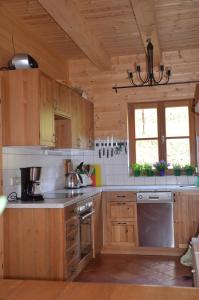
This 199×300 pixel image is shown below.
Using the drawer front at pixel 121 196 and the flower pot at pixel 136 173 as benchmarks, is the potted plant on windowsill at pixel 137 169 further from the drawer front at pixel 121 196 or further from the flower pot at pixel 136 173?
the drawer front at pixel 121 196

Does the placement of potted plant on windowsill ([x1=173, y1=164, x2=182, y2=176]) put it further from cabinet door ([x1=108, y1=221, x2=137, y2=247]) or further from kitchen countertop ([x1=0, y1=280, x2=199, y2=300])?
kitchen countertop ([x1=0, y1=280, x2=199, y2=300])

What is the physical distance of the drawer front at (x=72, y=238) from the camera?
3243 mm

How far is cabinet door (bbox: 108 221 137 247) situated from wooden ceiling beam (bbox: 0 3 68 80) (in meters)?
2.24

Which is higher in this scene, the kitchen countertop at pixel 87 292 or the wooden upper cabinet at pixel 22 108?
the wooden upper cabinet at pixel 22 108

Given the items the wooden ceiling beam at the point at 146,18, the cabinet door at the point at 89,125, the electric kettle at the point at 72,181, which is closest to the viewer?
the wooden ceiling beam at the point at 146,18

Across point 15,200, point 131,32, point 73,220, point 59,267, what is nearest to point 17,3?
point 131,32

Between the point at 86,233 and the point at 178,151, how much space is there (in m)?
1.99

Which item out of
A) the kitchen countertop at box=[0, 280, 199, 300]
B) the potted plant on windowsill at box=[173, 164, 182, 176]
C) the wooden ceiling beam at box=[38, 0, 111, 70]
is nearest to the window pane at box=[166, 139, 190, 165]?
the potted plant on windowsill at box=[173, 164, 182, 176]

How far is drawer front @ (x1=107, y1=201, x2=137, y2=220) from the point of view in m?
4.52

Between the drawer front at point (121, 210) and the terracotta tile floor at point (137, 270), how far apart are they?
0.52 meters

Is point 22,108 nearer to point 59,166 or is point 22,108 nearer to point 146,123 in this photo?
point 59,166

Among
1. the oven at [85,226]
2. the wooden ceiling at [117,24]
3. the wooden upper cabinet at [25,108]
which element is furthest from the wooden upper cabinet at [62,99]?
the oven at [85,226]

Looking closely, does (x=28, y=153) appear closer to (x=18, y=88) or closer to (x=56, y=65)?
(x=18, y=88)

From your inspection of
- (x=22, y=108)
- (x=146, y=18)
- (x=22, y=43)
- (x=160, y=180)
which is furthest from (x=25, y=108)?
(x=160, y=180)
